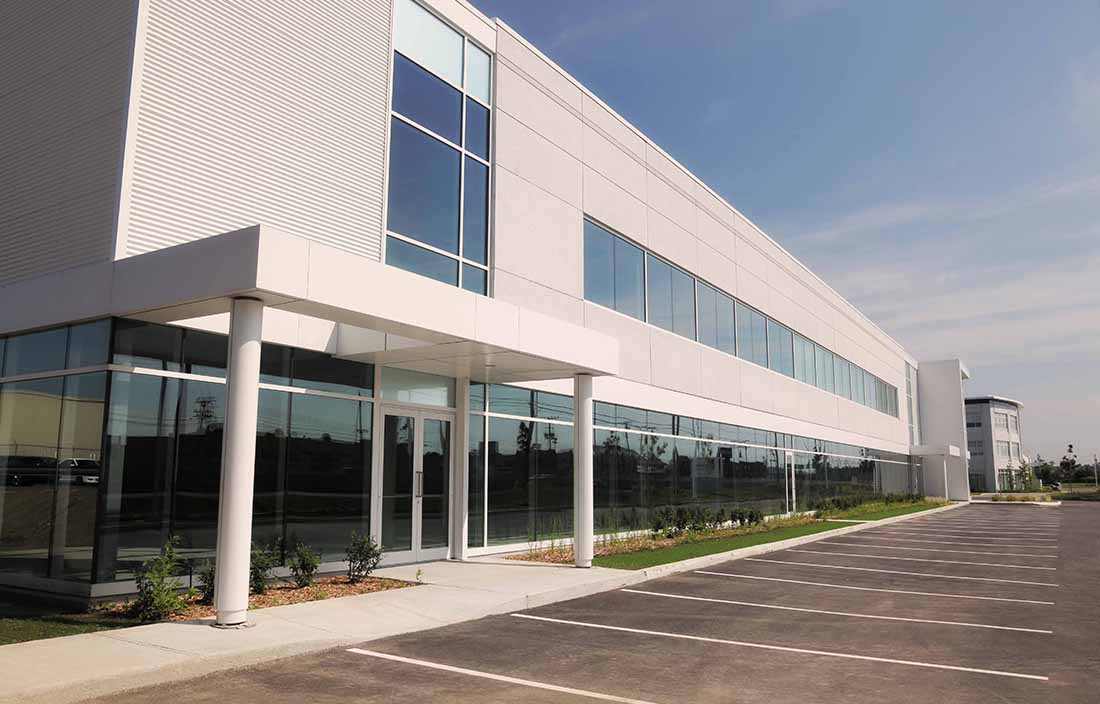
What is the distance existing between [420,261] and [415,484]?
4.20 metres

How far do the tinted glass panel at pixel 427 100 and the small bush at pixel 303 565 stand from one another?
27.1 ft

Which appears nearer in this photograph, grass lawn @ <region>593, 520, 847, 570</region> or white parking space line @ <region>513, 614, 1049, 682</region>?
white parking space line @ <region>513, 614, 1049, 682</region>

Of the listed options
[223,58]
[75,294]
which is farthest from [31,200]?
[223,58]

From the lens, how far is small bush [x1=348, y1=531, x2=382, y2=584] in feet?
42.1

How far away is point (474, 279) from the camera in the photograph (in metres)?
16.8

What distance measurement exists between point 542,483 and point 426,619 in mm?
8357

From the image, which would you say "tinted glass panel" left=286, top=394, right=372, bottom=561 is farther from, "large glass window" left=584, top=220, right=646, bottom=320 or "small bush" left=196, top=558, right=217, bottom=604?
"large glass window" left=584, top=220, right=646, bottom=320

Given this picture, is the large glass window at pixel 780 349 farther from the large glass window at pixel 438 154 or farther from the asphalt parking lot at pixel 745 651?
the large glass window at pixel 438 154

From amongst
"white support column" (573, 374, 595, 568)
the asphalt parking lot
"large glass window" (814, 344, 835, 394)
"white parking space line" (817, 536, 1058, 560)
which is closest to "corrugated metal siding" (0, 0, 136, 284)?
the asphalt parking lot

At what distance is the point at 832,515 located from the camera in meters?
35.6

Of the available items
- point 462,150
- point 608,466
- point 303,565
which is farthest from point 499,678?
point 608,466

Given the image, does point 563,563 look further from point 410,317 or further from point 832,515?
point 832,515

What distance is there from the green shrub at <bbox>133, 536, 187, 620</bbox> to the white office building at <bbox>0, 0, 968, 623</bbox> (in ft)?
1.98

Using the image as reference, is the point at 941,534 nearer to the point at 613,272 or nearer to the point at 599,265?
the point at 613,272
